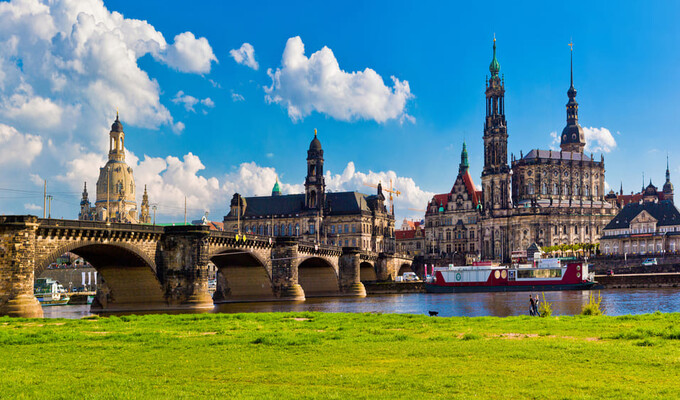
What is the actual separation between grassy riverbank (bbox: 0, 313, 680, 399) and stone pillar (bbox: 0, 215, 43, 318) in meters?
21.6

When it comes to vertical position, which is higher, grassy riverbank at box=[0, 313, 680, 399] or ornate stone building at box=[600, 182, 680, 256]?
ornate stone building at box=[600, 182, 680, 256]

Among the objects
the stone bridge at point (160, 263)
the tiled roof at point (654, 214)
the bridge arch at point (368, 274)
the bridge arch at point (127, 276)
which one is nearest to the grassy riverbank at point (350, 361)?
the stone bridge at point (160, 263)

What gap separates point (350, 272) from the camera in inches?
5049

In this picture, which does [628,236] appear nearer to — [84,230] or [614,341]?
[84,230]

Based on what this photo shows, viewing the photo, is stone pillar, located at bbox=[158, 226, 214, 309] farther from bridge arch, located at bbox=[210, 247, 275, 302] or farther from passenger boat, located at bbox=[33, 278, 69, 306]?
passenger boat, located at bbox=[33, 278, 69, 306]

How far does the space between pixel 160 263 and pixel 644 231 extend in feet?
451

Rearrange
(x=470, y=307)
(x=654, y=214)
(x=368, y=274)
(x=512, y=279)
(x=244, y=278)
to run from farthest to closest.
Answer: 1. (x=654, y=214)
2. (x=368, y=274)
3. (x=512, y=279)
4. (x=244, y=278)
5. (x=470, y=307)

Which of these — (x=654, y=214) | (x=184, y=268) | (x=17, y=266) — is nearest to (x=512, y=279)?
(x=184, y=268)

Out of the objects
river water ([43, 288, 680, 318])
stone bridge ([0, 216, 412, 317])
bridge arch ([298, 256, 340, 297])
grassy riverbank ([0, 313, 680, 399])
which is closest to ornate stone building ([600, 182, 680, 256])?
bridge arch ([298, 256, 340, 297])

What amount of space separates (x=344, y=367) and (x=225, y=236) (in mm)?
65390

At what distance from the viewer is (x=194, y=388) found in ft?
63.9

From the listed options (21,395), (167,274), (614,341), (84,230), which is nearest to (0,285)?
(84,230)

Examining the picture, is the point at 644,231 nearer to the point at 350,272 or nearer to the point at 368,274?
the point at 368,274

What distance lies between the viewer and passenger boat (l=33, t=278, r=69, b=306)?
111 meters
